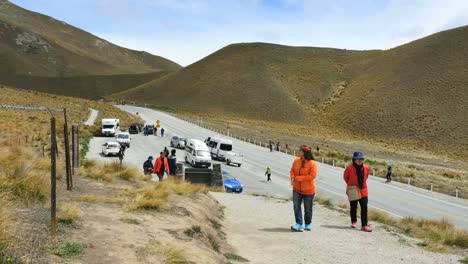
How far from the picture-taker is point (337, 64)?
189250 mm

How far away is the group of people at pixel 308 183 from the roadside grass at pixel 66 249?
5.38 m

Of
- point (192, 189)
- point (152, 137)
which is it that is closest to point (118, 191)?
point (192, 189)

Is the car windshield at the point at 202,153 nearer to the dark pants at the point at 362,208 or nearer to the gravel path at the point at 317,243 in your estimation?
the gravel path at the point at 317,243

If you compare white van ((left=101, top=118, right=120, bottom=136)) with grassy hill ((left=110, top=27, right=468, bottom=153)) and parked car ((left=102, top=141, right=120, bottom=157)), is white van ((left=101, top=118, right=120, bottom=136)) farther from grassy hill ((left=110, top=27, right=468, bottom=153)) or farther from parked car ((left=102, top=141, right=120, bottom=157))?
grassy hill ((left=110, top=27, right=468, bottom=153))

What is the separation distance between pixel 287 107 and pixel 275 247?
136 meters

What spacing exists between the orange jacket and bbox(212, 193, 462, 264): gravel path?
1100 mm

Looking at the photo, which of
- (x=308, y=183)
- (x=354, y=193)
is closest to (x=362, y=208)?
(x=354, y=193)

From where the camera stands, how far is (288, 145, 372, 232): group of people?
9312 mm

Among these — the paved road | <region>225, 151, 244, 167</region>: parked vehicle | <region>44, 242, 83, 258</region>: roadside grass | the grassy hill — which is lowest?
the paved road

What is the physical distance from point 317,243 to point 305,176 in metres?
1.56

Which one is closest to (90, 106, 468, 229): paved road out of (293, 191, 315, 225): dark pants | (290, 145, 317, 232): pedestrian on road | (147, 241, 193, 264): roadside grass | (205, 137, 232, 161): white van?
(205, 137, 232, 161): white van

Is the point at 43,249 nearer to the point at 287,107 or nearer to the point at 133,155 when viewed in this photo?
the point at 133,155

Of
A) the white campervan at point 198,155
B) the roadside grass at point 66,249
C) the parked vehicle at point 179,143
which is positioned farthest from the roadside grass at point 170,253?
the parked vehicle at point 179,143

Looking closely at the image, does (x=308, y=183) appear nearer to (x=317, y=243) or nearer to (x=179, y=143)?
(x=317, y=243)
